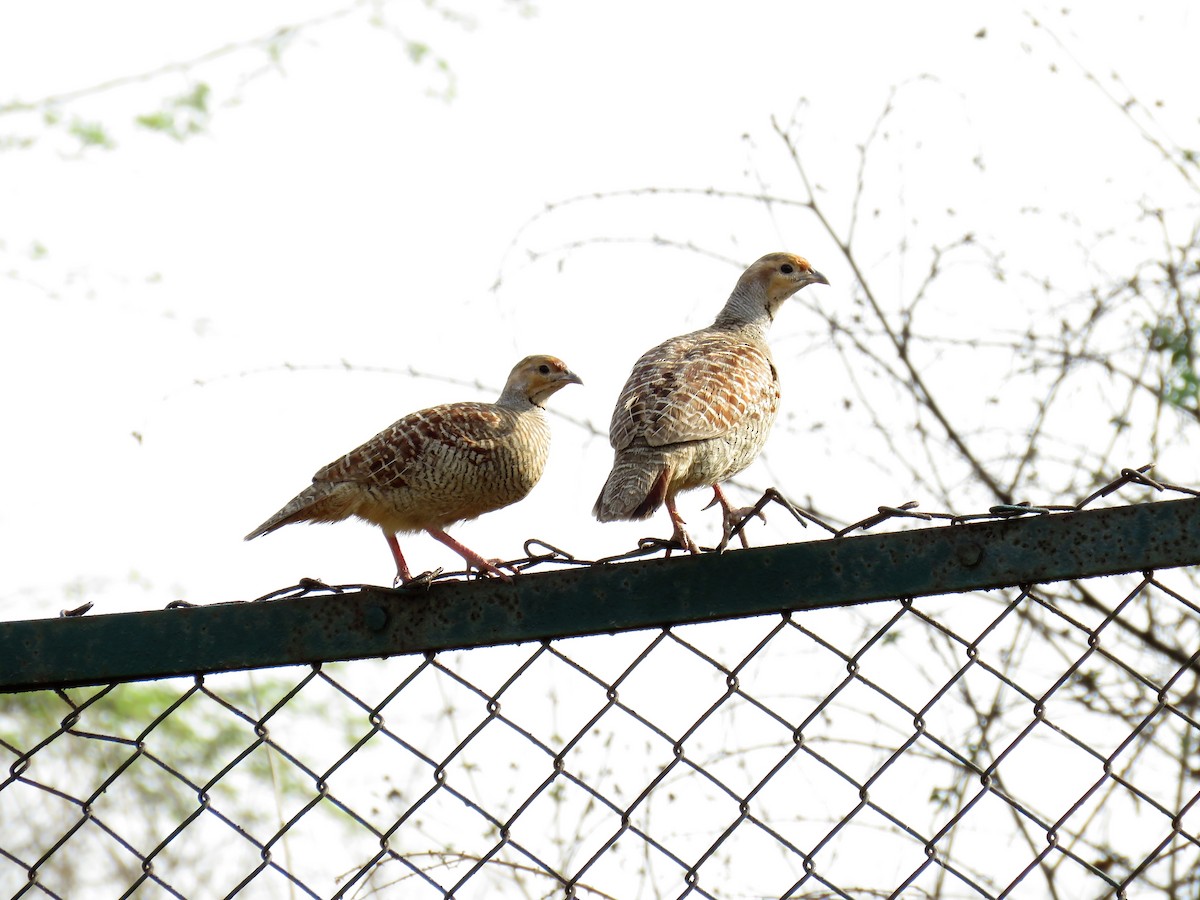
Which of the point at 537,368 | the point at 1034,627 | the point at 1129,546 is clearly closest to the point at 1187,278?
the point at 1034,627

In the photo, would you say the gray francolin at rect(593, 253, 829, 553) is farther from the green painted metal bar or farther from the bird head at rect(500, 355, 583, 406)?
the green painted metal bar

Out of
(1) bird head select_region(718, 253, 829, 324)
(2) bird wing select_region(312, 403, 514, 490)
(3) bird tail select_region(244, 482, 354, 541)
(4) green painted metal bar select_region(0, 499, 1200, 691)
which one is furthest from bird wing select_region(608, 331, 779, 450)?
(4) green painted metal bar select_region(0, 499, 1200, 691)

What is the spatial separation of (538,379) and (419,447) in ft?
2.79

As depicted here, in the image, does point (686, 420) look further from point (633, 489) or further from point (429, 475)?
point (429, 475)

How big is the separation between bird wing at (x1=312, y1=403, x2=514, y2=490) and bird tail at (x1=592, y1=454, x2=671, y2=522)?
648 mm

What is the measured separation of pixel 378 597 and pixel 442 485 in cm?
303

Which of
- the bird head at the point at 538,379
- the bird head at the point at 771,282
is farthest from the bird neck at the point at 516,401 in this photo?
the bird head at the point at 771,282

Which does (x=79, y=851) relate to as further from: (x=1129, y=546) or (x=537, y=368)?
(x=1129, y=546)

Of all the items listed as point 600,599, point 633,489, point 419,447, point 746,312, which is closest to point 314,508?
point 419,447

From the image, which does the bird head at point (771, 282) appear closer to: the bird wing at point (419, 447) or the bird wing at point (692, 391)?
the bird wing at point (692, 391)

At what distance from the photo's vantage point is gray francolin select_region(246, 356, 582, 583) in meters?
5.61

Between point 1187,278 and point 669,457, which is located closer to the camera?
point 669,457

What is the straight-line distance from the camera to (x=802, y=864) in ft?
8.09

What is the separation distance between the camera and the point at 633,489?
16.4ft
